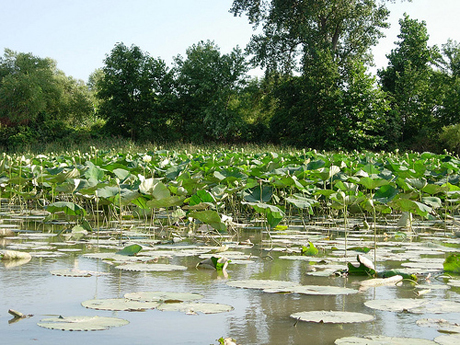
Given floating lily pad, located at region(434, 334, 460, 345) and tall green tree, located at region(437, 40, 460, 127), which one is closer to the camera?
floating lily pad, located at region(434, 334, 460, 345)

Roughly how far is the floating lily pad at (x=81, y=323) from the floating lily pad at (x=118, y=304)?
105mm

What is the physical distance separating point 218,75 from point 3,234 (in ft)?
79.8

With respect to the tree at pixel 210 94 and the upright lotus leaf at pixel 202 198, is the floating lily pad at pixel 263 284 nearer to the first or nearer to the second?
the upright lotus leaf at pixel 202 198

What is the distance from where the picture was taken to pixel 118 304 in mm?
1734

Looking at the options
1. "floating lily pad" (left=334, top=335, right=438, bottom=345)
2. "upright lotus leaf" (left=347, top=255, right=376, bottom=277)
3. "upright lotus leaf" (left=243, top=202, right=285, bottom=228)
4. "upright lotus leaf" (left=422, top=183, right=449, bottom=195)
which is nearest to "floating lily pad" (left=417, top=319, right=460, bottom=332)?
"floating lily pad" (left=334, top=335, right=438, bottom=345)

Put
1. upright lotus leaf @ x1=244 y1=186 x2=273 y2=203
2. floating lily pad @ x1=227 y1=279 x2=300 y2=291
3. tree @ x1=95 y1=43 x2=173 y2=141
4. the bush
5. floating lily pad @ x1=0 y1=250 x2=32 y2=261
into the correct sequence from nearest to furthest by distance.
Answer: floating lily pad @ x1=227 y1=279 x2=300 y2=291 < floating lily pad @ x1=0 y1=250 x2=32 y2=261 < upright lotus leaf @ x1=244 y1=186 x2=273 y2=203 < the bush < tree @ x1=95 y1=43 x2=173 y2=141

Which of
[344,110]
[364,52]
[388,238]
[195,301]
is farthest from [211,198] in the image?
[364,52]

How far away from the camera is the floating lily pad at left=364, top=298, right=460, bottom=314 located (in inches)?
68.4

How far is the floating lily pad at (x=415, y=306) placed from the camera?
5.70ft

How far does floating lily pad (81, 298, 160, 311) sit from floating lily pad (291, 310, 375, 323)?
1.57 ft

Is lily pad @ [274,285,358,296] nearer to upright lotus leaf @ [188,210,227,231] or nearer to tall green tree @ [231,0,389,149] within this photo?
upright lotus leaf @ [188,210,227,231]

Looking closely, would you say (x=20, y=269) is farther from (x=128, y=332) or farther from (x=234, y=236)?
(x=234, y=236)

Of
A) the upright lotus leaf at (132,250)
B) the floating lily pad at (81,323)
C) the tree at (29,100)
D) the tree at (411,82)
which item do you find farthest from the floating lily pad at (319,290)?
the tree at (29,100)

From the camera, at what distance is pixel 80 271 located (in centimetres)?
229
